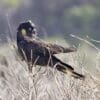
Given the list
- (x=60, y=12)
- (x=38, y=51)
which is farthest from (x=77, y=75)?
(x=60, y=12)

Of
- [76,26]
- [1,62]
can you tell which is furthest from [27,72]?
[76,26]

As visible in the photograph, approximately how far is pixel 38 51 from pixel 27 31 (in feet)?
1.59

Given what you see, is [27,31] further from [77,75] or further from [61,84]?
[61,84]

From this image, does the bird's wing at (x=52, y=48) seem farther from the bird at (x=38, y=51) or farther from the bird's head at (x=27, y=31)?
the bird's head at (x=27, y=31)

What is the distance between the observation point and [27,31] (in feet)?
33.4

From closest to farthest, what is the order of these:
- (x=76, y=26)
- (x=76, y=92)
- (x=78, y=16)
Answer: (x=76, y=92) < (x=76, y=26) < (x=78, y=16)

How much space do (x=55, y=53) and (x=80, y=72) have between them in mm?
508

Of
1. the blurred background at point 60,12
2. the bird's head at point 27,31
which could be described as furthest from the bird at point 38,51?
the blurred background at point 60,12

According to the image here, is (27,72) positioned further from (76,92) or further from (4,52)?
(4,52)

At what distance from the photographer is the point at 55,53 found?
Result: 931 centimetres

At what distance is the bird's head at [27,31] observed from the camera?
10.2 m

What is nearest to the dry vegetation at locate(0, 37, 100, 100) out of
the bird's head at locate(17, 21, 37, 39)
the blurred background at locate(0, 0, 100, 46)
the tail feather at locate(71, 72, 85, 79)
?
the tail feather at locate(71, 72, 85, 79)

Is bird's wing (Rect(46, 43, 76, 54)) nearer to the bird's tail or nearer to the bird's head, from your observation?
the bird's tail

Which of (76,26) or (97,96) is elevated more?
(97,96)
